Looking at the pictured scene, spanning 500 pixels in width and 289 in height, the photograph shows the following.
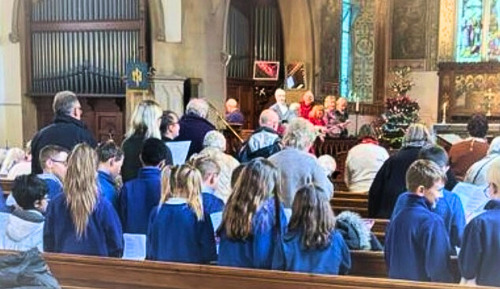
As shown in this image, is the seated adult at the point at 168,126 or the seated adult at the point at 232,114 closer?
the seated adult at the point at 168,126

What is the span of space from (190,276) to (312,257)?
20.8 inches

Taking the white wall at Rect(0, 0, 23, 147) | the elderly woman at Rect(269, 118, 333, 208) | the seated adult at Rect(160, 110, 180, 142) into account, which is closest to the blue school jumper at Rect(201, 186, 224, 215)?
the elderly woman at Rect(269, 118, 333, 208)

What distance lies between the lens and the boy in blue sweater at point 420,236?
2.90 meters

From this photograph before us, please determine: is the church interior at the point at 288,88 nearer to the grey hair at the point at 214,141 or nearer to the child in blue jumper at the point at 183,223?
the child in blue jumper at the point at 183,223

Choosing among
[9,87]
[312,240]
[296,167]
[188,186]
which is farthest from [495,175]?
[9,87]

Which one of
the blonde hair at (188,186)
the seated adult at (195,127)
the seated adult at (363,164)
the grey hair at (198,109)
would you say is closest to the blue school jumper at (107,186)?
the blonde hair at (188,186)

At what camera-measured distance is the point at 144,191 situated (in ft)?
11.7

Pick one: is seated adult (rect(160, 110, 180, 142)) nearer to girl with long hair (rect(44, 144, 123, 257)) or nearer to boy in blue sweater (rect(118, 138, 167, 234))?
boy in blue sweater (rect(118, 138, 167, 234))

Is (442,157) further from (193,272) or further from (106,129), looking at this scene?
(106,129)

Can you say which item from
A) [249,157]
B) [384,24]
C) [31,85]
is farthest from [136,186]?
[384,24]

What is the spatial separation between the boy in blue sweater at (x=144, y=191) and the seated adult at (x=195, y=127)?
46.8 inches

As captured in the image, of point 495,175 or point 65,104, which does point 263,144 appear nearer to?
point 65,104

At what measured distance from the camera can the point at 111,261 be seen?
3.00 m

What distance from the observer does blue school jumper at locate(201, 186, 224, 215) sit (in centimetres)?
336
